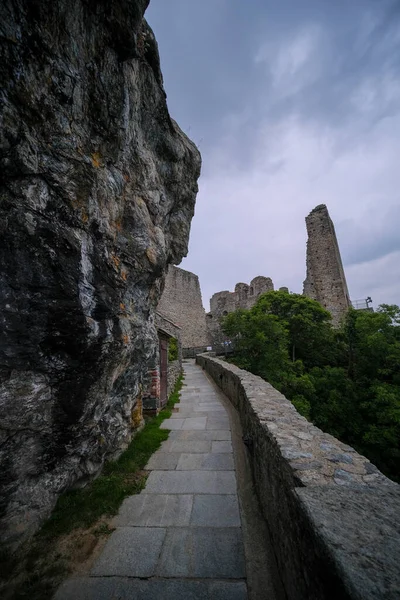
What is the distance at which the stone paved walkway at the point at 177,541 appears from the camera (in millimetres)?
2012

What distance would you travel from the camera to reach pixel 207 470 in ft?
12.5

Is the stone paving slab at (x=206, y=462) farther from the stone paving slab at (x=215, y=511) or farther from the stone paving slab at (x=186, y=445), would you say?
the stone paving slab at (x=215, y=511)

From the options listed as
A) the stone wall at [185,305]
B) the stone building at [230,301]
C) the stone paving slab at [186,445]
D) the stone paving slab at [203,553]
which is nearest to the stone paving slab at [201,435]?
the stone paving slab at [186,445]

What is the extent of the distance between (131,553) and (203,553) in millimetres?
703

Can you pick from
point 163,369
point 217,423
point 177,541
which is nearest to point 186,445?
point 217,423

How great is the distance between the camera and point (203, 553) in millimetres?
2340

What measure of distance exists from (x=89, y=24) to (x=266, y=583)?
5.67m

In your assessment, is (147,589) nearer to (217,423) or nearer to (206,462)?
(206,462)

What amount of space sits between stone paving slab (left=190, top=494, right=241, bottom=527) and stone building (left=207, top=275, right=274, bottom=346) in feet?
74.3

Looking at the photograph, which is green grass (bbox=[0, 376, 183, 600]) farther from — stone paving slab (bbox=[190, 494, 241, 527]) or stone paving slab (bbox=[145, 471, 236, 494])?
stone paving slab (bbox=[190, 494, 241, 527])

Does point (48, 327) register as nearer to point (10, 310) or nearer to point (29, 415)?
point (10, 310)

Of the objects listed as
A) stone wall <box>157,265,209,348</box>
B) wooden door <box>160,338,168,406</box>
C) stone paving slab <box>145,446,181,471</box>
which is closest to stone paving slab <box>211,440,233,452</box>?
stone paving slab <box>145,446,181,471</box>

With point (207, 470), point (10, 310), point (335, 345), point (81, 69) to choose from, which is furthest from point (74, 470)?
point (335, 345)

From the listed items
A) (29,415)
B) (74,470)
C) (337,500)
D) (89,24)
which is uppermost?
(89,24)
